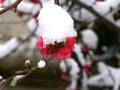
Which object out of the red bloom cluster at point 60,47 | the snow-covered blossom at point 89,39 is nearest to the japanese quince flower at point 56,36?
the red bloom cluster at point 60,47

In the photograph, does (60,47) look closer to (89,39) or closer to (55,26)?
(55,26)

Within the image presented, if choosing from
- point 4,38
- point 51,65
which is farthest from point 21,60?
point 51,65

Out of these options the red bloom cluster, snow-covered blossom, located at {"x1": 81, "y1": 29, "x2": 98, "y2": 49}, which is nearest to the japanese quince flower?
the red bloom cluster

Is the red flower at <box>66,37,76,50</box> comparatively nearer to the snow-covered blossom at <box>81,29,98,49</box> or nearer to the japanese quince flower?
the japanese quince flower

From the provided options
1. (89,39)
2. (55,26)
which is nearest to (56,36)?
(55,26)

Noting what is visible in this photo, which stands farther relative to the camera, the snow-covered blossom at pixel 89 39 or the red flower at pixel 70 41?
the snow-covered blossom at pixel 89 39

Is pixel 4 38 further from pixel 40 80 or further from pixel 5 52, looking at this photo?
pixel 5 52

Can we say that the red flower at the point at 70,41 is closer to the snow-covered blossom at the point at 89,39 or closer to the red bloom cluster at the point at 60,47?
the red bloom cluster at the point at 60,47
